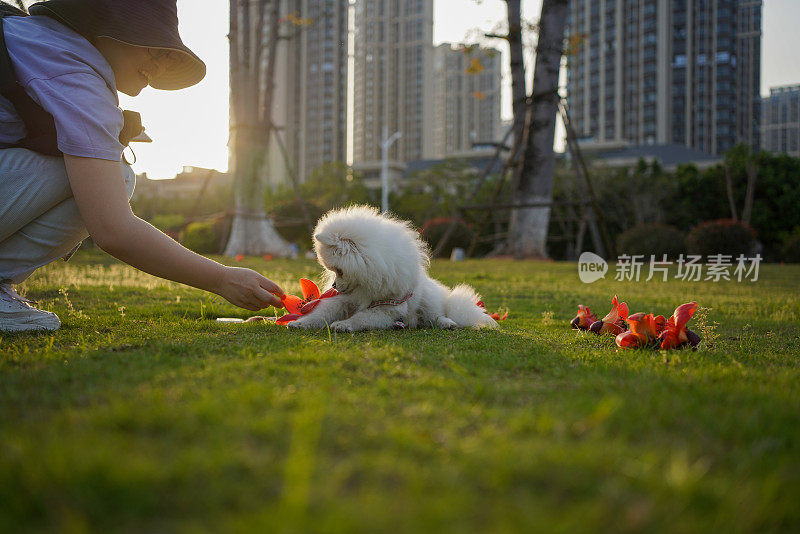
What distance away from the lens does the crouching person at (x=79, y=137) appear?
7.43 feet

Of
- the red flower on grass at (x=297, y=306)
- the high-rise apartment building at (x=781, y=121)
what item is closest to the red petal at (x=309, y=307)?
the red flower on grass at (x=297, y=306)

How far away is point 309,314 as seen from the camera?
3176 millimetres

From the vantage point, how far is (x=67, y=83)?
2303 millimetres

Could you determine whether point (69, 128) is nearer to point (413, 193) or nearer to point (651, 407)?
point (651, 407)

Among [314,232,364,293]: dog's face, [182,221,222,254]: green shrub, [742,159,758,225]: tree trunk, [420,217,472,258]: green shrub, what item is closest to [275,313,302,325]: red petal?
[314,232,364,293]: dog's face

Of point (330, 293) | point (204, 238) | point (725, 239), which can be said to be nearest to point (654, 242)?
point (725, 239)

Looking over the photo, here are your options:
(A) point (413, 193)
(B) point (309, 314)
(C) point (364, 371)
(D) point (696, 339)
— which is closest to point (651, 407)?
(C) point (364, 371)

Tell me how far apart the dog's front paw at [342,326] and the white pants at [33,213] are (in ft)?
4.34

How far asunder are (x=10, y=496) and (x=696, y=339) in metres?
2.72

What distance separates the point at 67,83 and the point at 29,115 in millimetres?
342

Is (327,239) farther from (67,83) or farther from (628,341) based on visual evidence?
(628,341)

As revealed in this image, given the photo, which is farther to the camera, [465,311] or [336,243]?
[465,311]

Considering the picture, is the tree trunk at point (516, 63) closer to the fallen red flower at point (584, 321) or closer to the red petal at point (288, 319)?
the fallen red flower at point (584, 321)

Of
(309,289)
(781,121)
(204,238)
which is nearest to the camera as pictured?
(309,289)
